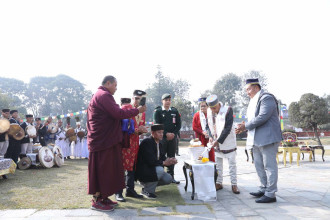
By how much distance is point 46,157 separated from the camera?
365 inches

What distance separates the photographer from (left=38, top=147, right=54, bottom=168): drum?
9.09 meters

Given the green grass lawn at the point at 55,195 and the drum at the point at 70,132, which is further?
the drum at the point at 70,132

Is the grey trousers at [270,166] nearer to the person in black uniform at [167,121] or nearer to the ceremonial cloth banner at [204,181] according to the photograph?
the ceremonial cloth banner at [204,181]

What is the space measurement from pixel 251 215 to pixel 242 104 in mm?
58296

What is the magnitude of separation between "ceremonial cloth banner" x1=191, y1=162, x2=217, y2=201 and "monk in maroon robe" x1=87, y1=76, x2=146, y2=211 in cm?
136

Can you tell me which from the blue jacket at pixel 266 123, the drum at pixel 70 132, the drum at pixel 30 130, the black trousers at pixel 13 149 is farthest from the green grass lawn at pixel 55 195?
the drum at pixel 70 132

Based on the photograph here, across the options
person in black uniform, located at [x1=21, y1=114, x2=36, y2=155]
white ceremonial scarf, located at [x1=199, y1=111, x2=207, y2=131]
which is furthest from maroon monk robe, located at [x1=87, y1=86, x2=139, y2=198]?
person in black uniform, located at [x1=21, y1=114, x2=36, y2=155]

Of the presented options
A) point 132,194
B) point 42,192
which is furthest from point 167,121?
point 42,192

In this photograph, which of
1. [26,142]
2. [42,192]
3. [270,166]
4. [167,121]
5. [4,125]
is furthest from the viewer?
[26,142]

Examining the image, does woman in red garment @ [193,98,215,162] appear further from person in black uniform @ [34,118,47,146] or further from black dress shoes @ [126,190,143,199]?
person in black uniform @ [34,118,47,146]

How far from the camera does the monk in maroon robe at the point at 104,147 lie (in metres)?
3.81

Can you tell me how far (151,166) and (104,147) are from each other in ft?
4.13

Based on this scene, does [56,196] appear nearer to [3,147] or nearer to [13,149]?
[3,147]

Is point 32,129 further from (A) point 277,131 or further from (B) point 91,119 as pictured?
(A) point 277,131
